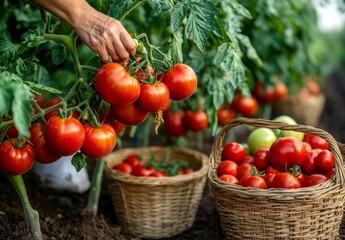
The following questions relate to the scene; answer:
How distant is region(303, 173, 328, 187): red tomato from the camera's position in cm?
217

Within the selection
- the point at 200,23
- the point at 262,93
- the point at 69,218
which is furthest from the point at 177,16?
the point at 262,93

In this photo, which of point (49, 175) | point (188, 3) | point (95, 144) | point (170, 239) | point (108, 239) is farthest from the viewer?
point (49, 175)

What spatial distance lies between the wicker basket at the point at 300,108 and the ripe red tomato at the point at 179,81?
133 inches

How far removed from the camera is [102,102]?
80.5 inches

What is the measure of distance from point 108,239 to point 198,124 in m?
1.25

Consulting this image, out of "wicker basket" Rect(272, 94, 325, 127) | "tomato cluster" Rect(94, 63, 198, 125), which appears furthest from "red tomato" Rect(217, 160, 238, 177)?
"wicker basket" Rect(272, 94, 325, 127)

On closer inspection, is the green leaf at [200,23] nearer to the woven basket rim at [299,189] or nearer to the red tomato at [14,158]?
the woven basket rim at [299,189]

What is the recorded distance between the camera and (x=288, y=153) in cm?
228

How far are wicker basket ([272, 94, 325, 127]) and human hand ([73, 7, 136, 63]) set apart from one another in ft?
11.6

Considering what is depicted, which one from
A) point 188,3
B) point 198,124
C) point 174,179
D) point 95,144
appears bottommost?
point 198,124

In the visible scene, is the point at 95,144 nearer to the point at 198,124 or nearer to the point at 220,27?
the point at 220,27

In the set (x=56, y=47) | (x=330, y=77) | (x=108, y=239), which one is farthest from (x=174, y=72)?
(x=330, y=77)

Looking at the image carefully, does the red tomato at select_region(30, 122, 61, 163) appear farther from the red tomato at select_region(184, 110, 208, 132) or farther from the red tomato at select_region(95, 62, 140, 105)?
the red tomato at select_region(184, 110, 208, 132)

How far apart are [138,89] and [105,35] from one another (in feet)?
0.76
